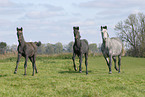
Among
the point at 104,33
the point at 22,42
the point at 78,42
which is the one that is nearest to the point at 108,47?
the point at 104,33

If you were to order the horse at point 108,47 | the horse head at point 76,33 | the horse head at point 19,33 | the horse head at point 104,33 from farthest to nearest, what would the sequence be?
the horse at point 108,47
the horse head at point 104,33
the horse head at point 76,33
the horse head at point 19,33

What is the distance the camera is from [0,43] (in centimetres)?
6244

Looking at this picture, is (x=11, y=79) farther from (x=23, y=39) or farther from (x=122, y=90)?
(x=122, y=90)

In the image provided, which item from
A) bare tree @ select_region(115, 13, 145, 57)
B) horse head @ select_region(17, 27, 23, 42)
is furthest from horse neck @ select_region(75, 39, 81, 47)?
bare tree @ select_region(115, 13, 145, 57)

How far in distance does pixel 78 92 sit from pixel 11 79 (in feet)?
14.8

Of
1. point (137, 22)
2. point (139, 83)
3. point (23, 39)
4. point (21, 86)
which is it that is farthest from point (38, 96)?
point (137, 22)

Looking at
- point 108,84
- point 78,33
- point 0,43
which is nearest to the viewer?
point 108,84

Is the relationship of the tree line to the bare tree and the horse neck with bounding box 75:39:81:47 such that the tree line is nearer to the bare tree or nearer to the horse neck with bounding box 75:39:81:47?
the bare tree

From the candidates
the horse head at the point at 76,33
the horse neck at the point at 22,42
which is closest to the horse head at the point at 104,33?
the horse head at the point at 76,33

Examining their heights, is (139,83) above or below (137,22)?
below

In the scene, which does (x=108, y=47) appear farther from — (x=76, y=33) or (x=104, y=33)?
(x=76, y=33)

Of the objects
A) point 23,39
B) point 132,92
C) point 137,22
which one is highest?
point 137,22

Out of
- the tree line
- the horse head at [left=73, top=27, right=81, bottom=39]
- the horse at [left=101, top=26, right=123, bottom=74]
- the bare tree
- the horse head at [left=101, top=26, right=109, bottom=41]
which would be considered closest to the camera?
the horse head at [left=73, top=27, right=81, bottom=39]

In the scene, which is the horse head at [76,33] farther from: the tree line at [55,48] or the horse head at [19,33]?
the tree line at [55,48]
